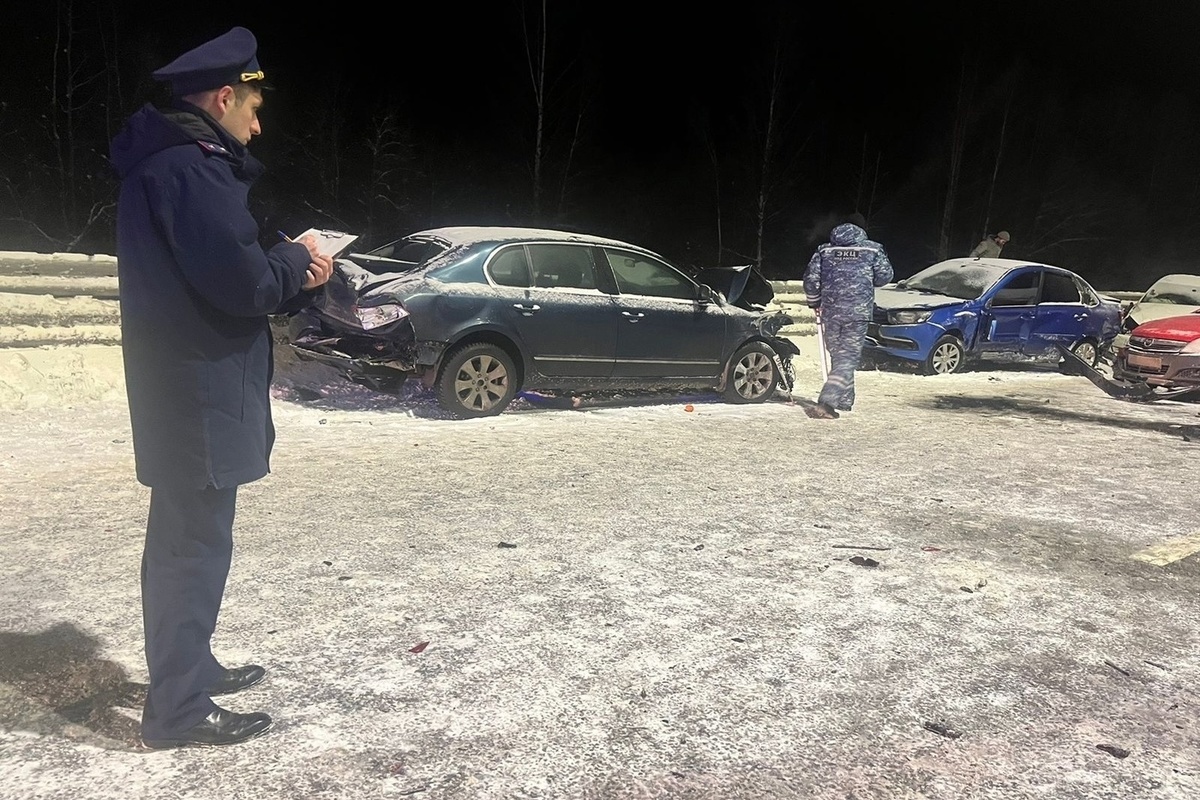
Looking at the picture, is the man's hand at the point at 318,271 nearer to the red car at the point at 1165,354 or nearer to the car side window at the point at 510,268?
the car side window at the point at 510,268

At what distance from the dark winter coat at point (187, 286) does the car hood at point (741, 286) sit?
7.66m

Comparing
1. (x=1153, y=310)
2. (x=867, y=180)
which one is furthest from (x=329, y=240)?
(x=867, y=180)

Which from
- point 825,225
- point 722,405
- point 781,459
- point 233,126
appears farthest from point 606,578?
point 825,225

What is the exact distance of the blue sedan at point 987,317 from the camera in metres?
12.7

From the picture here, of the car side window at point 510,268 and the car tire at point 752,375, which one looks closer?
the car side window at point 510,268

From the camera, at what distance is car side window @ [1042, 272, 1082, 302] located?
45.0 feet

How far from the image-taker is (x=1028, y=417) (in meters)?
9.62

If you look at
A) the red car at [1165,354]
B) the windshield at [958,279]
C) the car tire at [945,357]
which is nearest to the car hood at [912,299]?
the windshield at [958,279]

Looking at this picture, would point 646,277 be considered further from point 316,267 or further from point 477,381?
point 316,267

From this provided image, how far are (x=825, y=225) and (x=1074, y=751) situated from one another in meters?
42.4

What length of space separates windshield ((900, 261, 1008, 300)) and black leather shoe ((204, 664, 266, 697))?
12218mm

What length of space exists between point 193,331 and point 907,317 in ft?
38.4

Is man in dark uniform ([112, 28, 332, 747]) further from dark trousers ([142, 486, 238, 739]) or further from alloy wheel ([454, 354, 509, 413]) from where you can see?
alloy wheel ([454, 354, 509, 413])

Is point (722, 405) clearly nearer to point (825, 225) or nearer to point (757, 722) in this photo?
point (757, 722)
